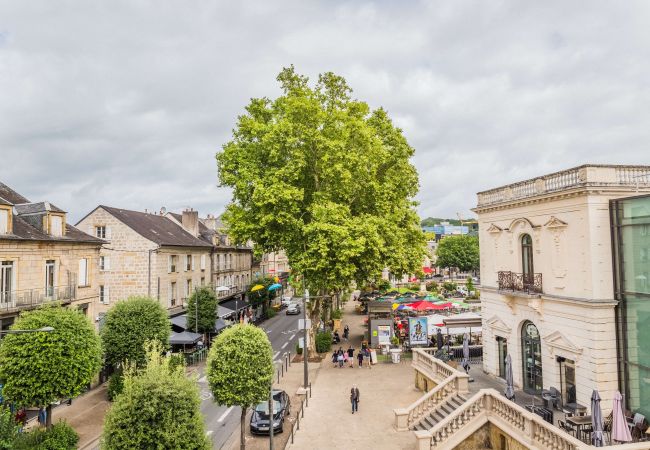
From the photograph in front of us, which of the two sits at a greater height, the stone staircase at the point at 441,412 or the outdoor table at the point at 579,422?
the outdoor table at the point at 579,422

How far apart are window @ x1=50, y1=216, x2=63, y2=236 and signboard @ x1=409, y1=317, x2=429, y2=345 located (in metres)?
21.3

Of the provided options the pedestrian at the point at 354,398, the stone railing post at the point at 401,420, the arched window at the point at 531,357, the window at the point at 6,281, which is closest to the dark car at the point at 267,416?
the pedestrian at the point at 354,398

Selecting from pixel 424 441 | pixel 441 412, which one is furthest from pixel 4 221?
pixel 441 412

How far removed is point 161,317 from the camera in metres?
23.7

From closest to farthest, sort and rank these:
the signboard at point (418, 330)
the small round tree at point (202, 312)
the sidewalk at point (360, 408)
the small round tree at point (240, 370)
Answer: the small round tree at point (240, 370)
the sidewalk at point (360, 408)
the signboard at point (418, 330)
the small round tree at point (202, 312)

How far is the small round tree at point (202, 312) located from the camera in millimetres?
34000

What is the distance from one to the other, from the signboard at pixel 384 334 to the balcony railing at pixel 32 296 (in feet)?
61.9

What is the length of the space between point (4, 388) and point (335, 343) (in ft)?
76.5

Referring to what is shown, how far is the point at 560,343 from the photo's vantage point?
17.3 metres

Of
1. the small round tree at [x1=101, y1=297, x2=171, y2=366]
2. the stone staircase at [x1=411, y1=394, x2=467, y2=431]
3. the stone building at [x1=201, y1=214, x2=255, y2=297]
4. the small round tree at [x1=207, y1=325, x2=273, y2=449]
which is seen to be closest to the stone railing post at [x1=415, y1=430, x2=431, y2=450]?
the stone staircase at [x1=411, y1=394, x2=467, y2=431]

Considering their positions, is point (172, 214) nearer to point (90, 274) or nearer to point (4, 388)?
point (90, 274)

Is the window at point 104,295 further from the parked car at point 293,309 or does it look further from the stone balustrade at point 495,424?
the stone balustrade at point 495,424

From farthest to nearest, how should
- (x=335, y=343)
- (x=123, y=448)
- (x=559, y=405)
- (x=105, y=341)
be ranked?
(x=335, y=343) < (x=105, y=341) < (x=559, y=405) < (x=123, y=448)

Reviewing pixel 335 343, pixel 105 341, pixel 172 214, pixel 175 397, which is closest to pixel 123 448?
pixel 175 397
